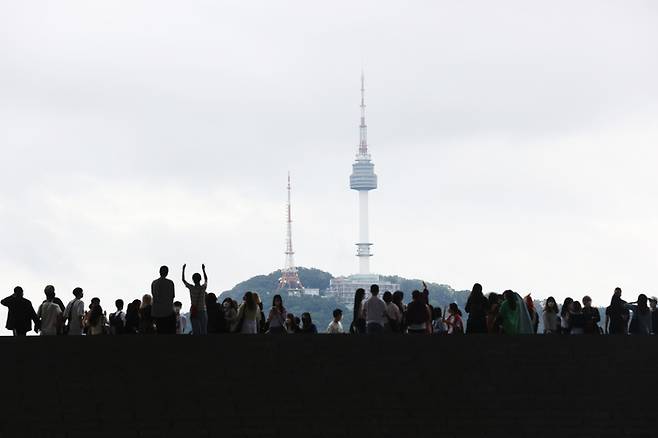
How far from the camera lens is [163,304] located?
26703mm

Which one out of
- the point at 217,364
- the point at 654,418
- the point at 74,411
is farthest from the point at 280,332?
the point at 654,418

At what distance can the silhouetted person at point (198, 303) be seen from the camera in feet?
87.2

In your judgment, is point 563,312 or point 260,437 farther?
point 563,312

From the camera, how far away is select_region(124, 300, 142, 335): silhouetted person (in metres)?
28.3

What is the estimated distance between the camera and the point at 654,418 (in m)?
27.2

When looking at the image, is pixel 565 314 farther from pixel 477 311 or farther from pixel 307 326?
pixel 307 326

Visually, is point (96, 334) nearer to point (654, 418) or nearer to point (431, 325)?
point (431, 325)

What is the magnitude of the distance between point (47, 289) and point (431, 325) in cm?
569

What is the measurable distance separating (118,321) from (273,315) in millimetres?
2807

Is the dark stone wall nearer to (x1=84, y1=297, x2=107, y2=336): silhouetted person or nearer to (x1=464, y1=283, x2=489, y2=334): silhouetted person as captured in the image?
(x1=464, y1=283, x2=489, y2=334): silhouetted person

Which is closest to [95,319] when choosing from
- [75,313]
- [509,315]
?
[75,313]

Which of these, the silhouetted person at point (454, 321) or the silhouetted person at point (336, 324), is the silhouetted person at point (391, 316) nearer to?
the silhouetted person at point (336, 324)

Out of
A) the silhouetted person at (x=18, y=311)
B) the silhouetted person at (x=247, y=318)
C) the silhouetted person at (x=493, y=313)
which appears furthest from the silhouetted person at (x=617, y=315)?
the silhouetted person at (x=18, y=311)

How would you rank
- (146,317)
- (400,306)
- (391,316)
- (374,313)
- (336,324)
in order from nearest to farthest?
(374,313) → (391,316) → (146,317) → (400,306) → (336,324)
